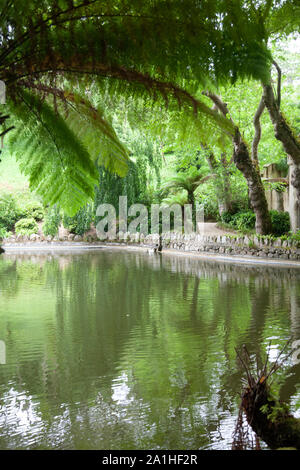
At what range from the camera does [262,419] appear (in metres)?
2.71

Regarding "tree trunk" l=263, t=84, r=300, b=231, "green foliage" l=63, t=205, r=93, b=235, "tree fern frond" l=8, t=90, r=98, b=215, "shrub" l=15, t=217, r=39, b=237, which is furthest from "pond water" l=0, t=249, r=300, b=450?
"shrub" l=15, t=217, r=39, b=237

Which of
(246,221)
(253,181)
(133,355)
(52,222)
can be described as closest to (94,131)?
(133,355)

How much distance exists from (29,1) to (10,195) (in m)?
24.1

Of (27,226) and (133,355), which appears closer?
(133,355)

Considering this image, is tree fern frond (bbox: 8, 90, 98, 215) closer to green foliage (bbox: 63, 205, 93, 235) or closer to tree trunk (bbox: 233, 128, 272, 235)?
tree trunk (bbox: 233, 128, 272, 235)

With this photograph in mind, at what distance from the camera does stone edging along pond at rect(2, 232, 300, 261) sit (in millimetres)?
12164

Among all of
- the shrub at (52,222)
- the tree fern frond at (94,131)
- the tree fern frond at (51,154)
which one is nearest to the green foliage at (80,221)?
→ the shrub at (52,222)

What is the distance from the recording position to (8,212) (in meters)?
23.9

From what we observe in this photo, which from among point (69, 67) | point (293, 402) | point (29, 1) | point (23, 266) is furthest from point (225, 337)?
point (23, 266)

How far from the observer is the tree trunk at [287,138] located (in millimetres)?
11586

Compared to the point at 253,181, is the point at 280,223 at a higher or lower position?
lower

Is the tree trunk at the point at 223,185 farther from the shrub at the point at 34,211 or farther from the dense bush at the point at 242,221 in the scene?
the shrub at the point at 34,211

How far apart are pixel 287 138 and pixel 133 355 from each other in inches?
339

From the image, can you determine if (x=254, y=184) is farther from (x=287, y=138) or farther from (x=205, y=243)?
(x=205, y=243)
